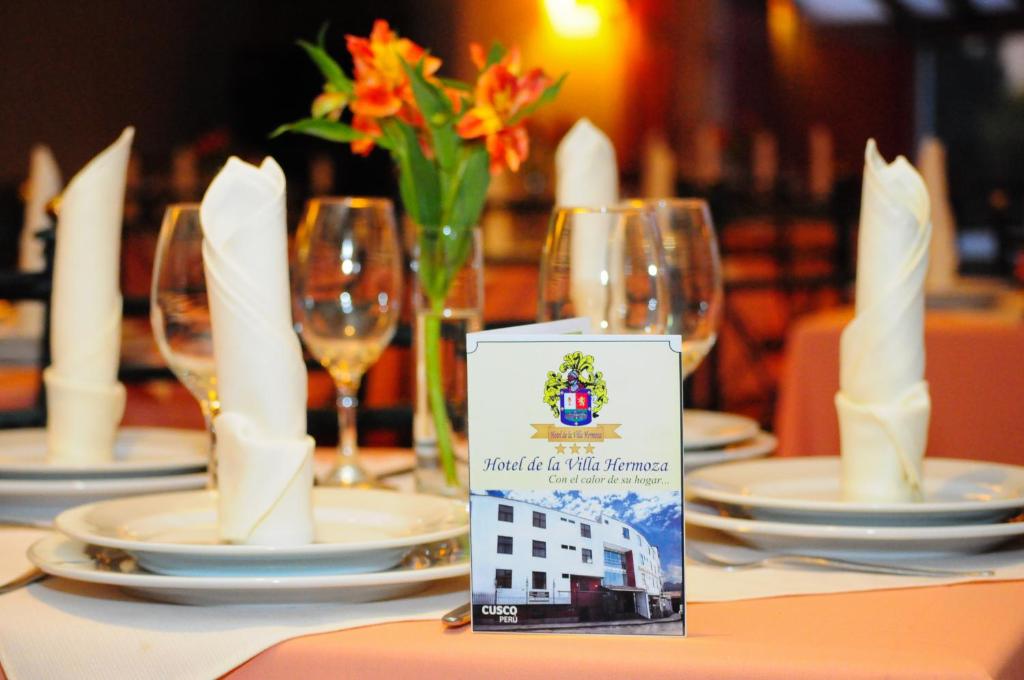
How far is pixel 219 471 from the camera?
2.96 ft

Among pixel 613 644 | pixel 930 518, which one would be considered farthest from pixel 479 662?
pixel 930 518

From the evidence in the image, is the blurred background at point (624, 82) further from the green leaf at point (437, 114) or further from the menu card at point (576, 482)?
the menu card at point (576, 482)

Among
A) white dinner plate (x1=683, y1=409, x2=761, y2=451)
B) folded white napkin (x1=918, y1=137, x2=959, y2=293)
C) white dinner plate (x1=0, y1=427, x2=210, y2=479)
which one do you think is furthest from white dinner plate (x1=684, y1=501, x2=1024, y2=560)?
folded white napkin (x1=918, y1=137, x2=959, y2=293)

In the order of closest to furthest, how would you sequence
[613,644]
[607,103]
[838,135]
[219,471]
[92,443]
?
[613,644], [219,471], [92,443], [838,135], [607,103]

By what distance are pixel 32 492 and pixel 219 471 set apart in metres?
0.31

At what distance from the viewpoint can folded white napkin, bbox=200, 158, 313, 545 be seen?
880 mm

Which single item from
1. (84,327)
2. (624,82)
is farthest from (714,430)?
(624,82)

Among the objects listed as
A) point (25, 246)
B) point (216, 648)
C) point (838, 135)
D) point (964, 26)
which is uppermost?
point (964, 26)

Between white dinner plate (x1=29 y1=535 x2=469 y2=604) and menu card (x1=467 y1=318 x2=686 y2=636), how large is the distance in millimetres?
87

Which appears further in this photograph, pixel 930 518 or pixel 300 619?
pixel 930 518

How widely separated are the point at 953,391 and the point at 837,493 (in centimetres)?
125

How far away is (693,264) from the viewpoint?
1218mm

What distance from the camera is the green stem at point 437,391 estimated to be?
1187 mm

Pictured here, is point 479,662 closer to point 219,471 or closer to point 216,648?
point 216,648
